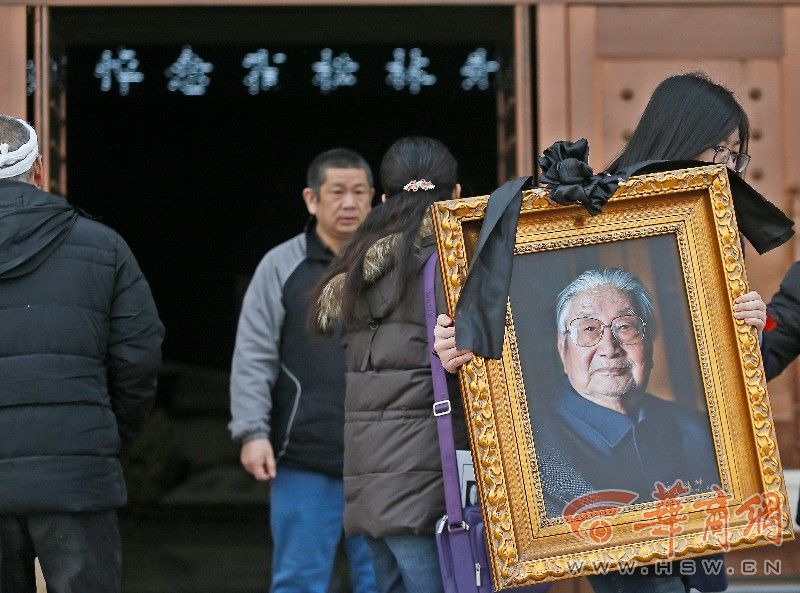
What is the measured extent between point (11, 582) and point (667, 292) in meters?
1.89

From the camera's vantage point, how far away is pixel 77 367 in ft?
11.7

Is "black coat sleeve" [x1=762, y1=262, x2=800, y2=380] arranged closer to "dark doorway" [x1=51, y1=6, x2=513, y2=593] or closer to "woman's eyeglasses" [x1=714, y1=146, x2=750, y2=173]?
"woman's eyeglasses" [x1=714, y1=146, x2=750, y2=173]

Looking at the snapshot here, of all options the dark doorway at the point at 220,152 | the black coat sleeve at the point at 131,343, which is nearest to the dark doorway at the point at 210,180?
the dark doorway at the point at 220,152

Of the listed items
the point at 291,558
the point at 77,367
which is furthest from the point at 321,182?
the point at 77,367

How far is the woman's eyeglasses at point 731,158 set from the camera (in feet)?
10.3

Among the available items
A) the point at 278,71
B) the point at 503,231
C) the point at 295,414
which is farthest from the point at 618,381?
the point at 278,71

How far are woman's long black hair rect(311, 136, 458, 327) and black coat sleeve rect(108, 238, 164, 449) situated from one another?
467mm

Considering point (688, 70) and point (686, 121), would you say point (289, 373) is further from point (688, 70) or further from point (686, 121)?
point (686, 121)

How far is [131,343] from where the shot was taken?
369 centimetres

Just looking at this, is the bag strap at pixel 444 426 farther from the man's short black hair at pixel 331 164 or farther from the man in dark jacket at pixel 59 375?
the man's short black hair at pixel 331 164

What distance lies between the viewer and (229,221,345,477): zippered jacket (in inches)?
193

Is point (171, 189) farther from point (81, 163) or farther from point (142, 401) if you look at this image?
point (142, 401)

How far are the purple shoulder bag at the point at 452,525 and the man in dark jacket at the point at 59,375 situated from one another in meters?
0.91

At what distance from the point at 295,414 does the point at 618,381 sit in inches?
85.3
